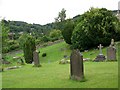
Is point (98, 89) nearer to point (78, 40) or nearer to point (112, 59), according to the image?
point (112, 59)

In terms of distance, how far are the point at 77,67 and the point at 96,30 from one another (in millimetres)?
30630

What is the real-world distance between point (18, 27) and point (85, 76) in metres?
112

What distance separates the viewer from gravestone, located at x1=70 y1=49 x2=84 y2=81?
16219 millimetres

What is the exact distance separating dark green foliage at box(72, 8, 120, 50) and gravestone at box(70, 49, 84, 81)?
29.3 m

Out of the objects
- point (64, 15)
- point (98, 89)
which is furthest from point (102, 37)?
point (64, 15)

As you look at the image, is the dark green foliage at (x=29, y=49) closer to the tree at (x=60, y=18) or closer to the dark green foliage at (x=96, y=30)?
the dark green foliage at (x=96, y=30)

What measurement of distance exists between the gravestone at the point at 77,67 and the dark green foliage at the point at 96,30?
96.2 feet

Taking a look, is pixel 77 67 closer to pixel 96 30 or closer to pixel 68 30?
pixel 96 30

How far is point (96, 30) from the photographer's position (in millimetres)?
46469

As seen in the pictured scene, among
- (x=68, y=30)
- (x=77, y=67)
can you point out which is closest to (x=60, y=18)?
(x=68, y=30)

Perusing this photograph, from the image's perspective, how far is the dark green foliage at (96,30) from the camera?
45.8 m

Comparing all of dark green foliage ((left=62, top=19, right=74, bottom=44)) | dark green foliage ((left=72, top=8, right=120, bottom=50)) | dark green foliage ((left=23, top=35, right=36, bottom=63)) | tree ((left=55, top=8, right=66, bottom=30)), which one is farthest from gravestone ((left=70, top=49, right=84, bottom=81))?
tree ((left=55, top=8, right=66, bottom=30))

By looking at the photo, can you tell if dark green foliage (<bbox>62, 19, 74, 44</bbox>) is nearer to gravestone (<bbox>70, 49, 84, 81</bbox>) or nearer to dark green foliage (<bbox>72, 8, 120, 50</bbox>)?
dark green foliage (<bbox>72, 8, 120, 50</bbox>)

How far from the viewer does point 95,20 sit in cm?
4731
